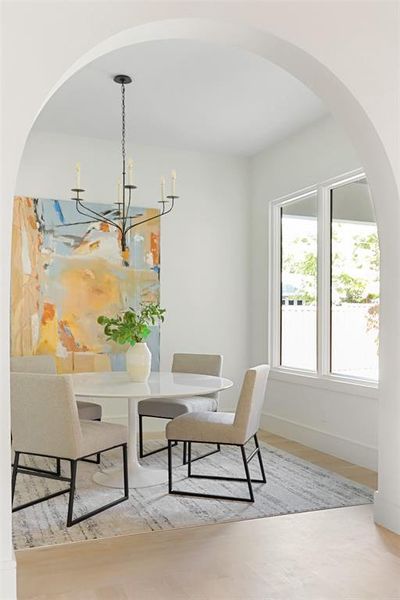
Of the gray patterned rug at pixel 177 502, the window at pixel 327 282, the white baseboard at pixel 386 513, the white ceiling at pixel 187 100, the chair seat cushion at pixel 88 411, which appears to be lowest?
the gray patterned rug at pixel 177 502

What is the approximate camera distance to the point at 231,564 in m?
2.69

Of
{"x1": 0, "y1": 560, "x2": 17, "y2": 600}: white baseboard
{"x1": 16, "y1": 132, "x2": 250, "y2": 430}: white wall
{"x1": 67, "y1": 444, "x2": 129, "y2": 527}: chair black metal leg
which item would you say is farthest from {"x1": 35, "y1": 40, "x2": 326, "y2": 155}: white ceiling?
{"x1": 0, "y1": 560, "x2": 17, "y2": 600}: white baseboard

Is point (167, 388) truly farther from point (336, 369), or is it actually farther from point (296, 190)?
point (296, 190)

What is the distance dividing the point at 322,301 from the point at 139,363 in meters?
1.87

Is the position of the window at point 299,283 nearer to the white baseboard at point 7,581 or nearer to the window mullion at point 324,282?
the window mullion at point 324,282

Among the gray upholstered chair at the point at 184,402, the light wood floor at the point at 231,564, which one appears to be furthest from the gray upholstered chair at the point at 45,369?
the light wood floor at the point at 231,564

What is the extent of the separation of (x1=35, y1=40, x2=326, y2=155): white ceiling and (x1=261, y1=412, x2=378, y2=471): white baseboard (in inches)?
109

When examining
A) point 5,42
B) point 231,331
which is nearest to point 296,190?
point 231,331

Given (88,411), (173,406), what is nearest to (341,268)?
(173,406)

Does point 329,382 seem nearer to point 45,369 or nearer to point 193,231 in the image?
point 193,231

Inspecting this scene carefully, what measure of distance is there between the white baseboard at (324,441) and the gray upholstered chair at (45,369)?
189 cm

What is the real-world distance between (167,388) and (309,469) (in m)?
1.39

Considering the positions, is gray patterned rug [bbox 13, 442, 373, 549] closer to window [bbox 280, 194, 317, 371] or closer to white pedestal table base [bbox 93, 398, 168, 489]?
white pedestal table base [bbox 93, 398, 168, 489]

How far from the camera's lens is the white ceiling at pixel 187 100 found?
395 cm
